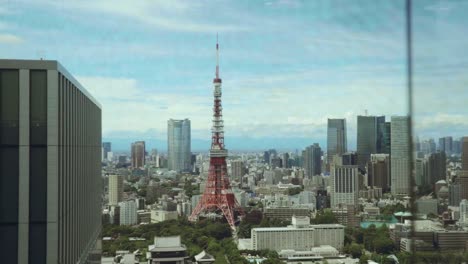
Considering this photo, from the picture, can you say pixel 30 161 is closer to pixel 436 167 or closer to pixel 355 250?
pixel 436 167

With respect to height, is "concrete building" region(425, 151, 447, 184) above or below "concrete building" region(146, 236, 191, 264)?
above

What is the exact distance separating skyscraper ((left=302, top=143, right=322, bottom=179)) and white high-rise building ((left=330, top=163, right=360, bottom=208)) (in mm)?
2286

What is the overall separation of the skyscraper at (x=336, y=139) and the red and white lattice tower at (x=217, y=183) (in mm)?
2097

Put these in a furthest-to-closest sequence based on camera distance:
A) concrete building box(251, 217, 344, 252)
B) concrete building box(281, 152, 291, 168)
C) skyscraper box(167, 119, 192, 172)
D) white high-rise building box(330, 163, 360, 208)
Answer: skyscraper box(167, 119, 192, 172)
concrete building box(281, 152, 291, 168)
white high-rise building box(330, 163, 360, 208)
concrete building box(251, 217, 344, 252)

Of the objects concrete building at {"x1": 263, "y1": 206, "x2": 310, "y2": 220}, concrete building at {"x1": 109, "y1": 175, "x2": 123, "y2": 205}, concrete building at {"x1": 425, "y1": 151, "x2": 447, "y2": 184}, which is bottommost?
concrete building at {"x1": 263, "y1": 206, "x2": 310, "y2": 220}

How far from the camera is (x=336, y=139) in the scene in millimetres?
10695

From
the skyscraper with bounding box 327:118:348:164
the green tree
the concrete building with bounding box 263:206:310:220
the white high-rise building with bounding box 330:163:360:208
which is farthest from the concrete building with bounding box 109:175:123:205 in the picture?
the green tree

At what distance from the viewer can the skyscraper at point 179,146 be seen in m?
14.2

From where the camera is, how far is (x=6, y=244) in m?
1.69

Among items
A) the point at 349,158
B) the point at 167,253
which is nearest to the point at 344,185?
the point at 349,158

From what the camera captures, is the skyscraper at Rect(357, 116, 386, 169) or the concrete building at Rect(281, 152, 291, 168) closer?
the skyscraper at Rect(357, 116, 386, 169)

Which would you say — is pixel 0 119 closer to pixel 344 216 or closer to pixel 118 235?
pixel 118 235

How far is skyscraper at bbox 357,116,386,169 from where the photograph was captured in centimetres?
589

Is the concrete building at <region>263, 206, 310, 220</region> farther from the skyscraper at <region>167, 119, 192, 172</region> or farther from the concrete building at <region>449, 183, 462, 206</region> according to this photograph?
the concrete building at <region>449, 183, 462, 206</region>
